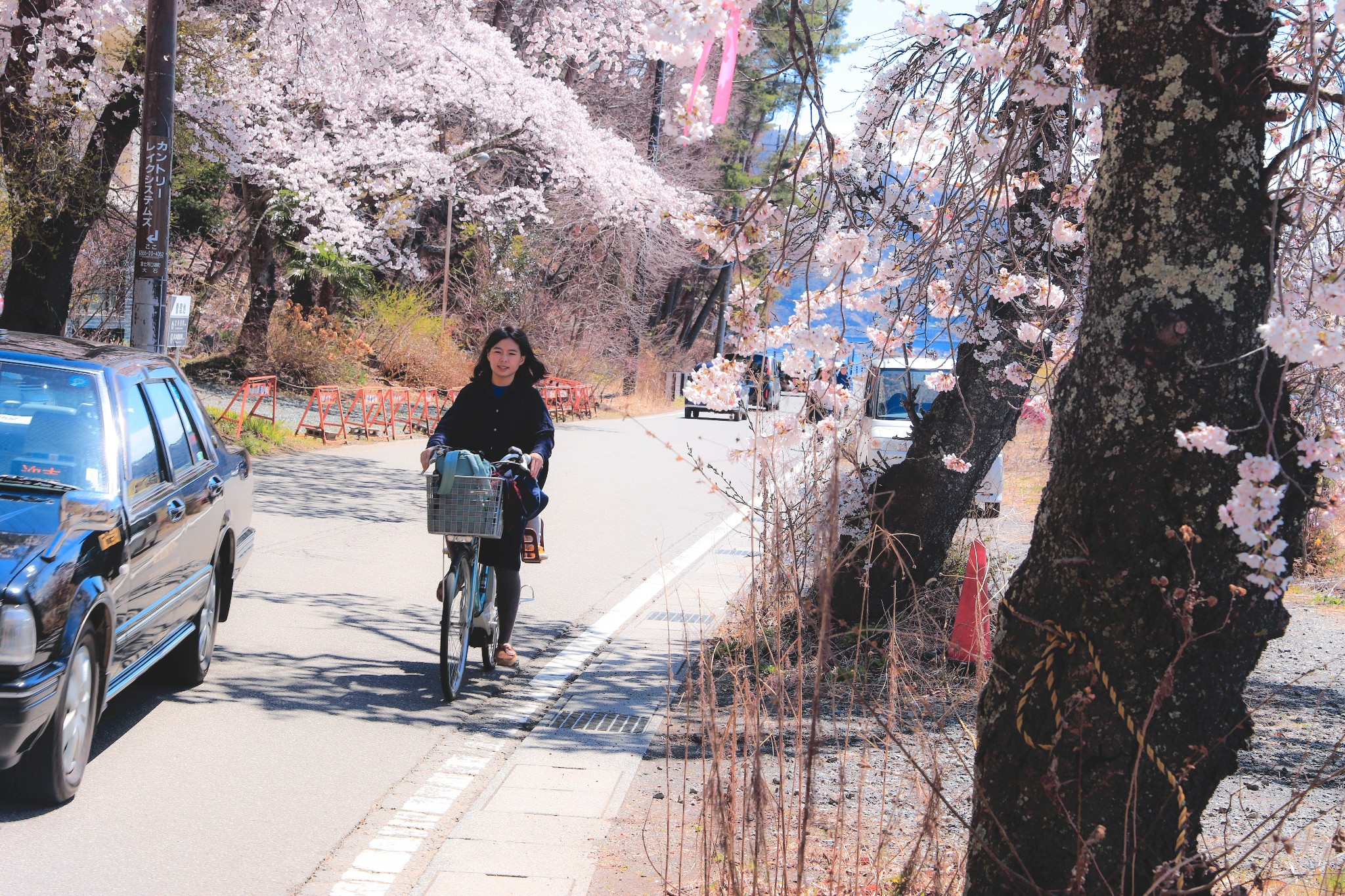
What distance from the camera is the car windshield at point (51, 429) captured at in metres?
4.80

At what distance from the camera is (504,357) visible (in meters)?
6.74

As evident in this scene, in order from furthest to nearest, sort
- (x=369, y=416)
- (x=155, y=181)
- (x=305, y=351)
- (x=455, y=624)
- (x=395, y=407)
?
1. (x=305, y=351)
2. (x=395, y=407)
3. (x=369, y=416)
4. (x=155, y=181)
5. (x=455, y=624)

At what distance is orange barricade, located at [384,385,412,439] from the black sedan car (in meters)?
14.5

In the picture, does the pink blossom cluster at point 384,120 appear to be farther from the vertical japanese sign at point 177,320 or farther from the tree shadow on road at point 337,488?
the vertical japanese sign at point 177,320

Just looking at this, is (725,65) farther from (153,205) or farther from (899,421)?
(899,421)

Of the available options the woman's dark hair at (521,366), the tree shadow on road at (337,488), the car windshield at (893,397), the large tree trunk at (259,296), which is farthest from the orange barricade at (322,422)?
the woman's dark hair at (521,366)

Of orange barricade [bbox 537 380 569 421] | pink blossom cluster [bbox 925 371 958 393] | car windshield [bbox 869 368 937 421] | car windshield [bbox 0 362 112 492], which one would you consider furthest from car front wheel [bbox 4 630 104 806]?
orange barricade [bbox 537 380 569 421]

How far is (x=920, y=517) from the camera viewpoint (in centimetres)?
768

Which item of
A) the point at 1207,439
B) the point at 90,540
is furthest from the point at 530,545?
the point at 1207,439

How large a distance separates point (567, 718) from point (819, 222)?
9.46 feet

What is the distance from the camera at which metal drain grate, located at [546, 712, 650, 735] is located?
604 centimetres

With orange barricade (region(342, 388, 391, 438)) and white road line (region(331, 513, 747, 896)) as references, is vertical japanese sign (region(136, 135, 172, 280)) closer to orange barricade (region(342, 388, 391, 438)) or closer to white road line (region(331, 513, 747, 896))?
white road line (region(331, 513, 747, 896))

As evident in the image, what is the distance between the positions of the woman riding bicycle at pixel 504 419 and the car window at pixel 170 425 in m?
1.28

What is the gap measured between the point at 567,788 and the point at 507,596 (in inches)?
76.7
